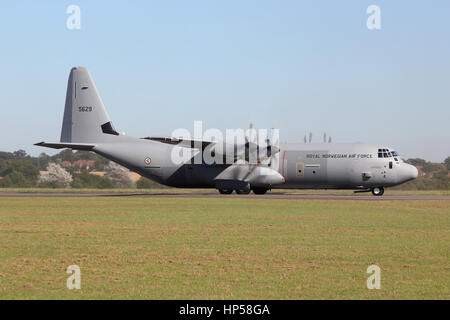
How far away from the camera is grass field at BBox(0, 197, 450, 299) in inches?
461

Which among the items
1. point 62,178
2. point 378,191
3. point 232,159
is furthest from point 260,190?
point 62,178

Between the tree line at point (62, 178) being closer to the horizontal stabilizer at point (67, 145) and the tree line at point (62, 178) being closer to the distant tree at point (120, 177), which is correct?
the distant tree at point (120, 177)

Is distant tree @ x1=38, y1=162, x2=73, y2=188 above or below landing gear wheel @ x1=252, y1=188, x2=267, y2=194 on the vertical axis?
above

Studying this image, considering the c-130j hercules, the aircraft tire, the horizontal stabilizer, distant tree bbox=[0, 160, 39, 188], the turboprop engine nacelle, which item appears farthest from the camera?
distant tree bbox=[0, 160, 39, 188]

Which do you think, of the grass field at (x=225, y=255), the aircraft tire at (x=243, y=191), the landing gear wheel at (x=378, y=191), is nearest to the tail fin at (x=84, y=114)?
the aircraft tire at (x=243, y=191)

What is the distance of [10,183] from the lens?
93.6 meters

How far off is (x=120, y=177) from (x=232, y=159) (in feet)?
154

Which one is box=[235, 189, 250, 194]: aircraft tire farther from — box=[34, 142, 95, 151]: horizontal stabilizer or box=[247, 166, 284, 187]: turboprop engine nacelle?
box=[34, 142, 95, 151]: horizontal stabilizer

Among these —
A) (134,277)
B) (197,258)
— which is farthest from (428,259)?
(134,277)

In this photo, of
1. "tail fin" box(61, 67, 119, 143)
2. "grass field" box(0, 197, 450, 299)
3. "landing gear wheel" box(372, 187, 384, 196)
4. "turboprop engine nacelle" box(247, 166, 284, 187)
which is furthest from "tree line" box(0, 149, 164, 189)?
"grass field" box(0, 197, 450, 299)

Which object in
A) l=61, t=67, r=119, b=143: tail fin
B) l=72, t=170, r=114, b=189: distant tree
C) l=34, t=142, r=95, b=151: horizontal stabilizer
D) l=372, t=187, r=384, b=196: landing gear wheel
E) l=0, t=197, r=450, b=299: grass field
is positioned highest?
l=61, t=67, r=119, b=143: tail fin

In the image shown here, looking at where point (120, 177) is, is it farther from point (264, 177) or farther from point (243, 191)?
point (264, 177)

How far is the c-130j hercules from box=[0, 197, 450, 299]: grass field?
18.8 m

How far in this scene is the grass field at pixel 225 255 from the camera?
461 inches
